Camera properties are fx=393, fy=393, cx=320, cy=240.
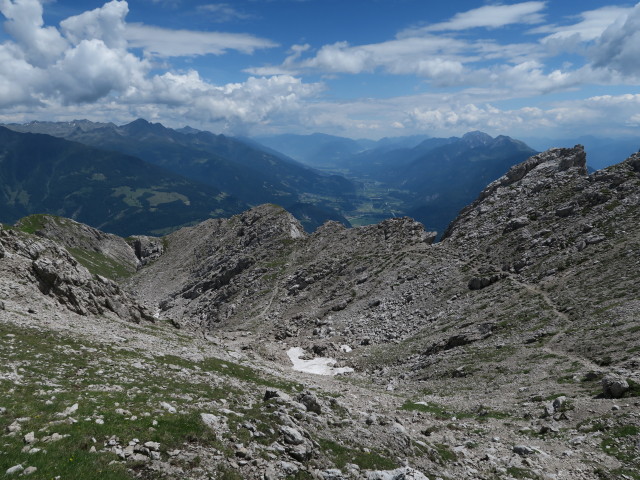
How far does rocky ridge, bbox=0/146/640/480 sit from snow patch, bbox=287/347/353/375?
1.69m

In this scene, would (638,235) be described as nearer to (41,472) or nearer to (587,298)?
(587,298)

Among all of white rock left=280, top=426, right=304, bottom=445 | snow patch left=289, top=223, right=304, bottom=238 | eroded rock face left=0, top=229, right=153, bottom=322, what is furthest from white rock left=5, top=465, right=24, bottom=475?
snow patch left=289, top=223, right=304, bottom=238

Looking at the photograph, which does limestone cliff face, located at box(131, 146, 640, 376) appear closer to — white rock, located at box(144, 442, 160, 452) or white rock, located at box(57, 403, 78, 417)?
white rock, located at box(144, 442, 160, 452)

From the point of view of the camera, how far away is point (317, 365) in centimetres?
6656

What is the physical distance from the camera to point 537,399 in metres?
35.0

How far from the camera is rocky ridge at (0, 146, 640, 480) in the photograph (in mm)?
21234

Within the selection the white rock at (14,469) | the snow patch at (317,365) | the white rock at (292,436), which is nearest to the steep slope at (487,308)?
the snow patch at (317,365)

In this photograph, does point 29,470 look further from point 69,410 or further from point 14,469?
point 69,410

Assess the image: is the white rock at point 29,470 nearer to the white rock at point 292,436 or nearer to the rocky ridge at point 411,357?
the rocky ridge at point 411,357

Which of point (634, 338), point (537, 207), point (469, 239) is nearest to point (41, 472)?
point (634, 338)

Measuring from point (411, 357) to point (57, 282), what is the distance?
50507mm

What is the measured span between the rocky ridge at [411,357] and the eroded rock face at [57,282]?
1.72 meters

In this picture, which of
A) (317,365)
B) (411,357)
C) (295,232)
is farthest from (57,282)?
(295,232)

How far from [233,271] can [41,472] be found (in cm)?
12168
